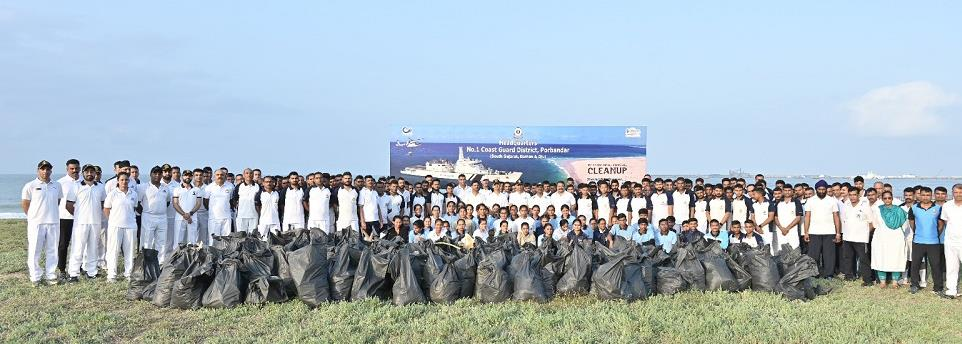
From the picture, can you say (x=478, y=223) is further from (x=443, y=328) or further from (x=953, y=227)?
(x=953, y=227)

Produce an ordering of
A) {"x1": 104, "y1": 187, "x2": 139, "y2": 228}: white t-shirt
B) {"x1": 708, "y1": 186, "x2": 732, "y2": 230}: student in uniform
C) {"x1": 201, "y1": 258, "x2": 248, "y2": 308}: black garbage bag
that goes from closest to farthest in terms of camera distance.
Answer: {"x1": 201, "y1": 258, "x2": 248, "y2": 308}: black garbage bag < {"x1": 104, "y1": 187, "x2": 139, "y2": 228}: white t-shirt < {"x1": 708, "y1": 186, "x2": 732, "y2": 230}: student in uniform

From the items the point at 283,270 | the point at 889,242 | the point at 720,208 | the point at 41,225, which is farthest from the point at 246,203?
the point at 889,242

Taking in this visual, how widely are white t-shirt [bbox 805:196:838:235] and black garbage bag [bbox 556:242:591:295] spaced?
406 centimetres

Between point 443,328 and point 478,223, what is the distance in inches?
190

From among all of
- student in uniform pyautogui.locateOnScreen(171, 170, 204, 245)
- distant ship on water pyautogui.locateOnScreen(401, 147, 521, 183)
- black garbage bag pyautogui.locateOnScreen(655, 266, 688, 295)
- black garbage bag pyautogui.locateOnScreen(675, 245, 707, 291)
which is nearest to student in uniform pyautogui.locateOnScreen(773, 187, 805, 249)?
black garbage bag pyautogui.locateOnScreen(675, 245, 707, 291)

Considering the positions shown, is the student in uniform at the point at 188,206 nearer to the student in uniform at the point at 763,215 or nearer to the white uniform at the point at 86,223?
the white uniform at the point at 86,223

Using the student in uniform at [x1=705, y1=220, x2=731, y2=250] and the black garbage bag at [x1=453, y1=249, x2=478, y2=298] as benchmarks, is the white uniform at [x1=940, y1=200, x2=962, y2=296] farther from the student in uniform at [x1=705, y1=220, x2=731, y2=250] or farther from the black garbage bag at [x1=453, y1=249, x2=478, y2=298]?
the black garbage bag at [x1=453, y1=249, x2=478, y2=298]

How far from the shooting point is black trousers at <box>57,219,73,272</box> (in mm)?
8039

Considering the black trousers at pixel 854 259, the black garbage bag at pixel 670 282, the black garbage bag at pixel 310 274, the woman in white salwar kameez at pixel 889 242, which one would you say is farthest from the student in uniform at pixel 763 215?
the black garbage bag at pixel 310 274

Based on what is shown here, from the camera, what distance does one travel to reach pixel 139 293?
6.57m

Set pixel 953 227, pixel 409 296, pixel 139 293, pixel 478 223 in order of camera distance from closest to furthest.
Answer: pixel 409 296, pixel 139 293, pixel 953 227, pixel 478 223

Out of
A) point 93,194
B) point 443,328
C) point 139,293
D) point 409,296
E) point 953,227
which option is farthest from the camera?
point 93,194

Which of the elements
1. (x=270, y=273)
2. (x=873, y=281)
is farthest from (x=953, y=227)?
(x=270, y=273)

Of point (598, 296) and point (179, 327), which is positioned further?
point (598, 296)
